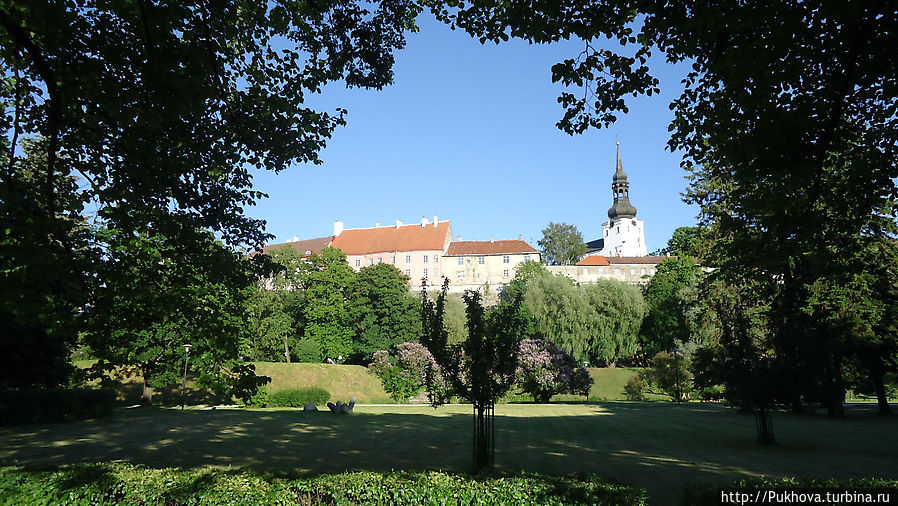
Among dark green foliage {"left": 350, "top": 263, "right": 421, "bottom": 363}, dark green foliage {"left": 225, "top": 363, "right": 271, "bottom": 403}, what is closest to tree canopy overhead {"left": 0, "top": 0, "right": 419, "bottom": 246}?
dark green foliage {"left": 225, "top": 363, "right": 271, "bottom": 403}

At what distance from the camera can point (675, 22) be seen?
812cm

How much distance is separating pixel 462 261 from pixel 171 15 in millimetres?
79177

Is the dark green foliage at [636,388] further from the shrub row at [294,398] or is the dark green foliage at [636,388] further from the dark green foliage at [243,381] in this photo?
the dark green foliage at [243,381]

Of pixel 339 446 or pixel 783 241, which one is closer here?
pixel 783 241

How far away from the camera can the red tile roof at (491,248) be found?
8444 cm

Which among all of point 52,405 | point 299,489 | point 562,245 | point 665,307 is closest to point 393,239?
point 562,245

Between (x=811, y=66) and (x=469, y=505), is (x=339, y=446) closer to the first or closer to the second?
(x=469, y=505)

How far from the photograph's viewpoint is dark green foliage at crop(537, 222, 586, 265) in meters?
94.8

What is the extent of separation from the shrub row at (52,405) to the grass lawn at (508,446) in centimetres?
167

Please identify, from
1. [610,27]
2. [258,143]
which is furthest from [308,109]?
[610,27]

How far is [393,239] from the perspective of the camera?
290 feet

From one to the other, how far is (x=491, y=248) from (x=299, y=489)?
3101 inches

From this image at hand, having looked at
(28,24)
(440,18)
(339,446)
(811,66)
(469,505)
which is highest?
(440,18)

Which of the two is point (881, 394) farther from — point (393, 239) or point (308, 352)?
point (393, 239)
